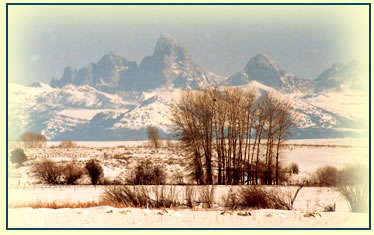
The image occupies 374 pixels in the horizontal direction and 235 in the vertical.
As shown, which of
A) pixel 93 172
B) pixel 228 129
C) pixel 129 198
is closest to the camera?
pixel 129 198

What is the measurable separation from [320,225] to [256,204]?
2869 mm

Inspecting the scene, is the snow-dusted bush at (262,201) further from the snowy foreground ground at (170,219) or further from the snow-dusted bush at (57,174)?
the snow-dusted bush at (57,174)

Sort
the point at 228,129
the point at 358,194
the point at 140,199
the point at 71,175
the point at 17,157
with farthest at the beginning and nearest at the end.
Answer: the point at 17,157 → the point at 228,129 → the point at 71,175 → the point at 140,199 → the point at 358,194

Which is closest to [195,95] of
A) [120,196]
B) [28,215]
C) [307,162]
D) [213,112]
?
[213,112]

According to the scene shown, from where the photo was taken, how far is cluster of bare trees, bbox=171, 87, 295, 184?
24.5m

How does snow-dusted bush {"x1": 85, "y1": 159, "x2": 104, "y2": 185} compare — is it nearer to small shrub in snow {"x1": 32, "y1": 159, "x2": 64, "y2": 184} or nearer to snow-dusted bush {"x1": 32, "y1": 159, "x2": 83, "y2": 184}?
snow-dusted bush {"x1": 32, "y1": 159, "x2": 83, "y2": 184}

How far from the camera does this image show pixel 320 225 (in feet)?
35.0

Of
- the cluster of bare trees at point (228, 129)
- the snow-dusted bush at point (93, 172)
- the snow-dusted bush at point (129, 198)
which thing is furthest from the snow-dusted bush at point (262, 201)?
the snow-dusted bush at point (93, 172)

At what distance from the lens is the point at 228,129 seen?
84.6 feet

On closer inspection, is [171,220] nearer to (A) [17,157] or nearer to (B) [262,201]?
(B) [262,201]

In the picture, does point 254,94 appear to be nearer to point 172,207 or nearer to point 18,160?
point 172,207

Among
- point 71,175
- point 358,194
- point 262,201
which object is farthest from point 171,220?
point 71,175

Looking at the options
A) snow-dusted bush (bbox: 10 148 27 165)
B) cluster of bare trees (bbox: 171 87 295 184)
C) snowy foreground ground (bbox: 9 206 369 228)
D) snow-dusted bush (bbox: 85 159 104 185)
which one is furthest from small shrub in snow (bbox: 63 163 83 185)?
snowy foreground ground (bbox: 9 206 369 228)

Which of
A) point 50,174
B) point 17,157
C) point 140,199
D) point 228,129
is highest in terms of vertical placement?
point 228,129
